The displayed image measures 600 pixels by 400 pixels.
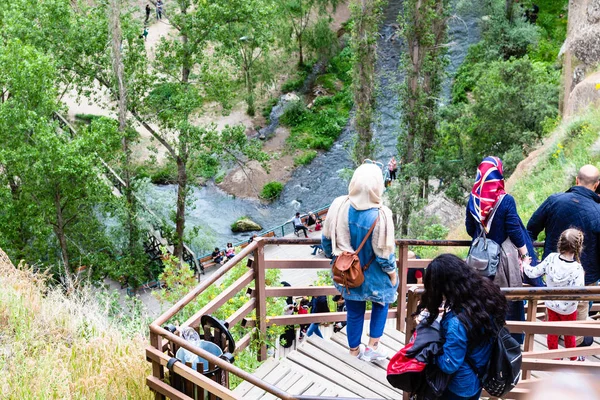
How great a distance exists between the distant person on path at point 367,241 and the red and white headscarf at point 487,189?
716 mm

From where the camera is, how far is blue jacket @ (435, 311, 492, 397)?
12.5 feet

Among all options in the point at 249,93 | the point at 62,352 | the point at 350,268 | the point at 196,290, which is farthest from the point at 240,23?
the point at 196,290

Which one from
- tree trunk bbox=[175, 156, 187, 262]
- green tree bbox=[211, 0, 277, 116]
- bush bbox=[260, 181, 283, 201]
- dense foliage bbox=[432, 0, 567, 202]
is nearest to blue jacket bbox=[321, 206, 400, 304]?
dense foliage bbox=[432, 0, 567, 202]

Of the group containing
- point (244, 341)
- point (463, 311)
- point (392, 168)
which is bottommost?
point (392, 168)

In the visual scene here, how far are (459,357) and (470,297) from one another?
1.09 ft

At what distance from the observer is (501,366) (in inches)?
152

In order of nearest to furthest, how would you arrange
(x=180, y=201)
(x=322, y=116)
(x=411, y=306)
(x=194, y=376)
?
1. (x=194, y=376)
2. (x=411, y=306)
3. (x=180, y=201)
4. (x=322, y=116)

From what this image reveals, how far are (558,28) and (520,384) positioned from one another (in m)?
36.7

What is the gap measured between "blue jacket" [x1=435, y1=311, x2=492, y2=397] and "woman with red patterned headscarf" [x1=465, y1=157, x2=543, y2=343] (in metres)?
1.68

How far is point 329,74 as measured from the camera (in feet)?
131

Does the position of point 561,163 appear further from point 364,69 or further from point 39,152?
point 39,152

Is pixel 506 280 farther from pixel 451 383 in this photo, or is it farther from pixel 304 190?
pixel 304 190

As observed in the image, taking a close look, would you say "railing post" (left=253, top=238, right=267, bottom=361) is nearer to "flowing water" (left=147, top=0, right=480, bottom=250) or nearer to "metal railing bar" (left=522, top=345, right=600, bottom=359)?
"metal railing bar" (left=522, top=345, right=600, bottom=359)

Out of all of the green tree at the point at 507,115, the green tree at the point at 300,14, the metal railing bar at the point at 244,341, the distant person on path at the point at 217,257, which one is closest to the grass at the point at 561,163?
the green tree at the point at 507,115
